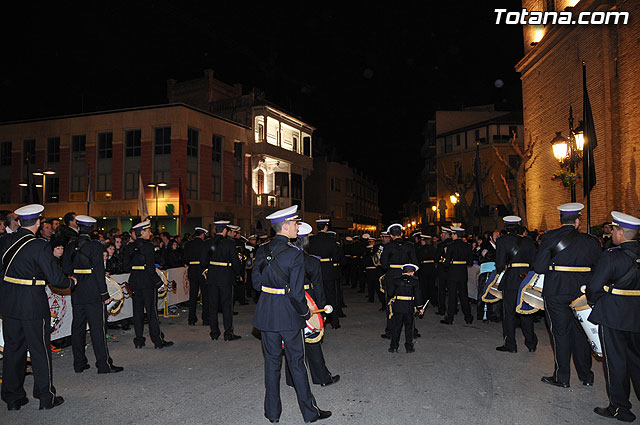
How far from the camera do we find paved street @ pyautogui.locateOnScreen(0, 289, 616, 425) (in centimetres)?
531

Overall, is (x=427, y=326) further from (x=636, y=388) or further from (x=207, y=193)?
(x=207, y=193)

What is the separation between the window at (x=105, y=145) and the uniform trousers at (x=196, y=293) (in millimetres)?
28028

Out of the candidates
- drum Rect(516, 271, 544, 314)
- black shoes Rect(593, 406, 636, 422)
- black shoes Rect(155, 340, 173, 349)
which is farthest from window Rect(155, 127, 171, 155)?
black shoes Rect(593, 406, 636, 422)

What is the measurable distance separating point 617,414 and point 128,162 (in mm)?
35989

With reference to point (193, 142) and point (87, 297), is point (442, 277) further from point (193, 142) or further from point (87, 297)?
point (193, 142)

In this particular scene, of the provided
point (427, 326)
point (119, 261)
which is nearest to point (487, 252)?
point (427, 326)

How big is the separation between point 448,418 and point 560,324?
2.26 meters

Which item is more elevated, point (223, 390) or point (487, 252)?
point (487, 252)

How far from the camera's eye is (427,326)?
10781 mm

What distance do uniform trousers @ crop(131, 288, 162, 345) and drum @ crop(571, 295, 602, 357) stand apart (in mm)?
6890

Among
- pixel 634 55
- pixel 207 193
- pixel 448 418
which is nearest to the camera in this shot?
pixel 448 418

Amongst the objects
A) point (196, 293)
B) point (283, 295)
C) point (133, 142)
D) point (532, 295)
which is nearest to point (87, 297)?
point (283, 295)

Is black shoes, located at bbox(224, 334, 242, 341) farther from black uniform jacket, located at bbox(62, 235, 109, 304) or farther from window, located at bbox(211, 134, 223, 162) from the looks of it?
window, located at bbox(211, 134, 223, 162)

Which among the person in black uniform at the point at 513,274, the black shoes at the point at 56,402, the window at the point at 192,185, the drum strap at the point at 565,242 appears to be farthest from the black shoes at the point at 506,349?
the window at the point at 192,185
